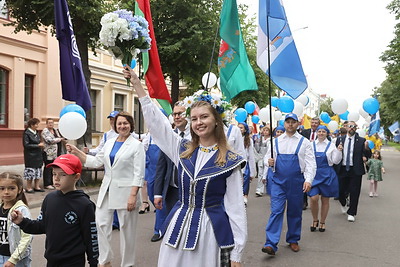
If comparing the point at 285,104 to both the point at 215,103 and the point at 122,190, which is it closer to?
the point at 122,190

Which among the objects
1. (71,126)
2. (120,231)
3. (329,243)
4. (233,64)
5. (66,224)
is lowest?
(329,243)

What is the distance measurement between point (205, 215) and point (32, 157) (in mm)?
8539

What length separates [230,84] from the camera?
6766 millimetres

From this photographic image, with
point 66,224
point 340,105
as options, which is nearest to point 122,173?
point 66,224

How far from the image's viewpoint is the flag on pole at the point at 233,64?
656 centimetres

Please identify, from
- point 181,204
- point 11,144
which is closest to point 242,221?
point 181,204

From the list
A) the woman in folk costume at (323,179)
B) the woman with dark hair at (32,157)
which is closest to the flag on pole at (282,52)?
the woman in folk costume at (323,179)

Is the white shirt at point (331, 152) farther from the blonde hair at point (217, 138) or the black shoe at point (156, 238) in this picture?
the blonde hair at point (217, 138)

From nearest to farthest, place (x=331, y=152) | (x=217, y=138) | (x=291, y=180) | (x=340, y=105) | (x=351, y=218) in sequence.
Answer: (x=217, y=138)
(x=291, y=180)
(x=331, y=152)
(x=351, y=218)
(x=340, y=105)

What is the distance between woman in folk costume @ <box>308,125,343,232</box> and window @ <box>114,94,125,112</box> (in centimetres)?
1851

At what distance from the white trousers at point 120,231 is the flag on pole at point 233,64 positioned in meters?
2.55

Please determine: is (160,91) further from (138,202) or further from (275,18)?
(275,18)

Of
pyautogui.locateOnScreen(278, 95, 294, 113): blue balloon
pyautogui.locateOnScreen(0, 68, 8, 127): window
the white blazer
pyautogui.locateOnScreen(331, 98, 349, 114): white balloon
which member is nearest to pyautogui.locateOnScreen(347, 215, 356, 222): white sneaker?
pyautogui.locateOnScreen(278, 95, 294, 113): blue balloon

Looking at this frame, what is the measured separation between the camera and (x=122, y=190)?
4.95 meters
